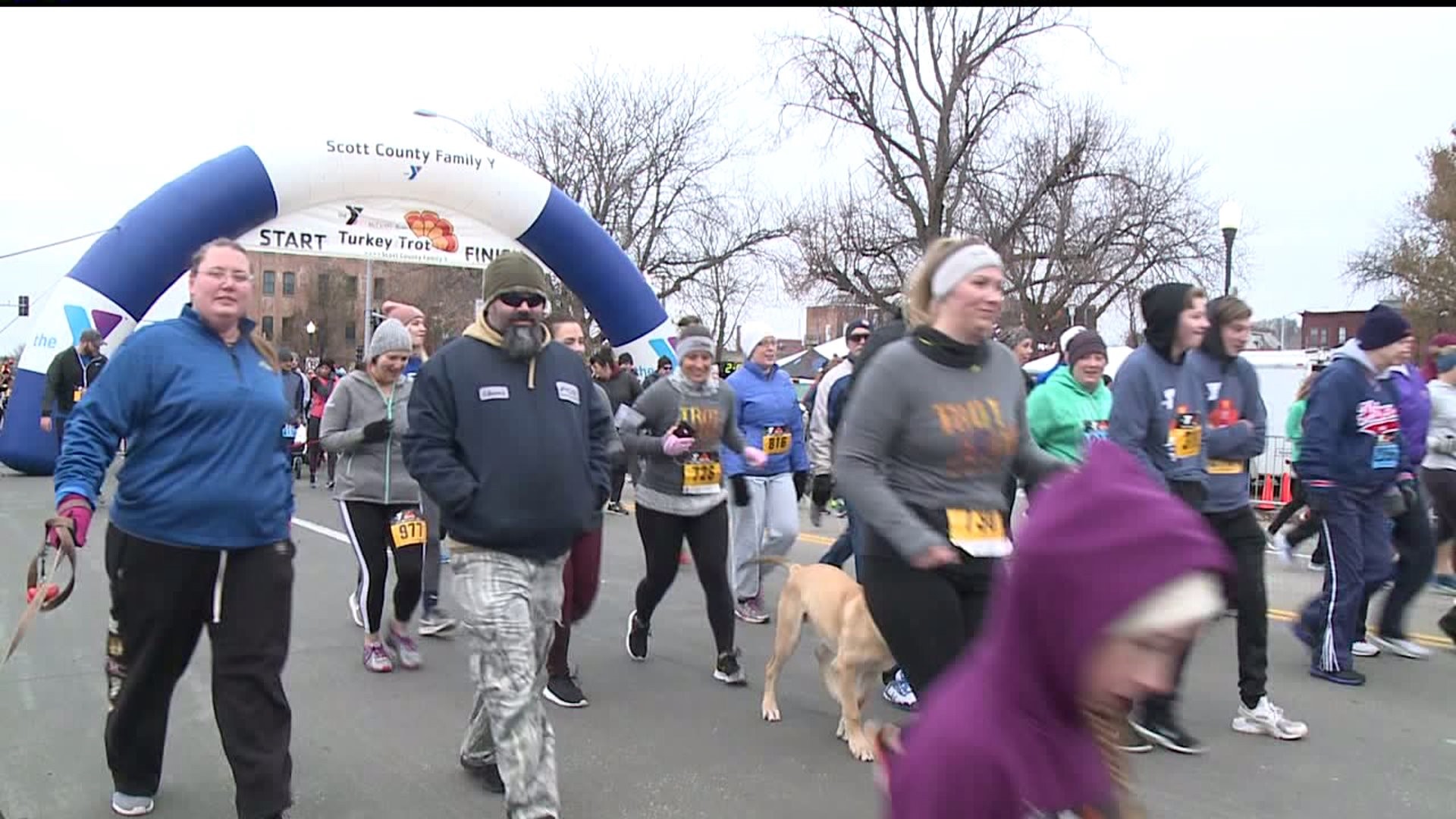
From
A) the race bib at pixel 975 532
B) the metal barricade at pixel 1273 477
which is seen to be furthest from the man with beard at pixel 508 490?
the metal barricade at pixel 1273 477

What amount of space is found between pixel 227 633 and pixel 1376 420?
5.46 meters

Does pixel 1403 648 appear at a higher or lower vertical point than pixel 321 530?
higher

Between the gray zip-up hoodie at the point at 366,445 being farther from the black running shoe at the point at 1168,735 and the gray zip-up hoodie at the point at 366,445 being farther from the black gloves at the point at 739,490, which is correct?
the black running shoe at the point at 1168,735

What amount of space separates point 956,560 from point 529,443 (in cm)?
152

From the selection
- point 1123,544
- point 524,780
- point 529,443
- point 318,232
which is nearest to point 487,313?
point 529,443

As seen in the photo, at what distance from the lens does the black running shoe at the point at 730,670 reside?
5559 millimetres

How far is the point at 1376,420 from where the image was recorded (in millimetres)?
5484

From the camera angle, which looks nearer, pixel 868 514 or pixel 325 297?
pixel 868 514

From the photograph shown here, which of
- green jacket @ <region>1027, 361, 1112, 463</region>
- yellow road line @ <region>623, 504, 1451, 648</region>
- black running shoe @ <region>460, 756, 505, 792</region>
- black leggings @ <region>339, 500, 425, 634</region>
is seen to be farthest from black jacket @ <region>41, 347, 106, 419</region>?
yellow road line @ <region>623, 504, 1451, 648</region>

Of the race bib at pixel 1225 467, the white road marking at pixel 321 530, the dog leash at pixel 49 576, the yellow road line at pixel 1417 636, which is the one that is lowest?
the white road marking at pixel 321 530

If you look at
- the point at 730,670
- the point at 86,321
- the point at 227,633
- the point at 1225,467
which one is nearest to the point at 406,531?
the point at 730,670

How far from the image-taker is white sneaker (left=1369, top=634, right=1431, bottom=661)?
6.19m

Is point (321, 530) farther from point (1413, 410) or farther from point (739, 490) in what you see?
point (1413, 410)

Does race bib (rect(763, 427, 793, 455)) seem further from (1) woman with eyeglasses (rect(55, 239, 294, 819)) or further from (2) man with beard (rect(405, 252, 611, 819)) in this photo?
(1) woman with eyeglasses (rect(55, 239, 294, 819))
